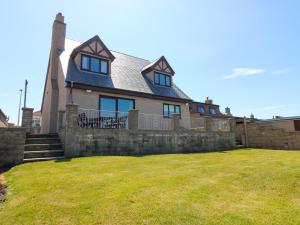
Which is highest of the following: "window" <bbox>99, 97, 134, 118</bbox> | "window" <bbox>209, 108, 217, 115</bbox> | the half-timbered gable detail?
the half-timbered gable detail

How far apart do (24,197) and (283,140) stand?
1889 centimetres

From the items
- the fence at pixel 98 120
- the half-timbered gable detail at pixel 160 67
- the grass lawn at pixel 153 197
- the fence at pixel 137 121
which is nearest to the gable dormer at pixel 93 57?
the fence at pixel 98 120

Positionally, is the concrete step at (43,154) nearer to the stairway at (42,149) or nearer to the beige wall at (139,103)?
the stairway at (42,149)

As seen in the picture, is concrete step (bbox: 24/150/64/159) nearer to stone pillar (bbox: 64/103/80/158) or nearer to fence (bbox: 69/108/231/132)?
stone pillar (bbox: 64/103/80/158)

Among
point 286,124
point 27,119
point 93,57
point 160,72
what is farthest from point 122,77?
point 286,124

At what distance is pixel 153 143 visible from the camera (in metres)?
12.5

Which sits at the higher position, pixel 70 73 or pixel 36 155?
pixel 70 73

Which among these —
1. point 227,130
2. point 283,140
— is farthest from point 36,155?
point 283,140

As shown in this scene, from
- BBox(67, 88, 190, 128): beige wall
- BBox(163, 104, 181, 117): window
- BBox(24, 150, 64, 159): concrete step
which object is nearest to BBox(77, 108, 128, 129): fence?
BBox(67, 88, 190, 128): beige wall

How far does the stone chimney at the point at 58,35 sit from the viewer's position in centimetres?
1748

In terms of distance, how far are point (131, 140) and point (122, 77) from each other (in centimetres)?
693

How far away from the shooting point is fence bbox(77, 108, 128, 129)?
39.1ft

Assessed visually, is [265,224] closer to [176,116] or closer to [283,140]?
[176,116]

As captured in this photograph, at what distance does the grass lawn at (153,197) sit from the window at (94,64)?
10.1 metres
